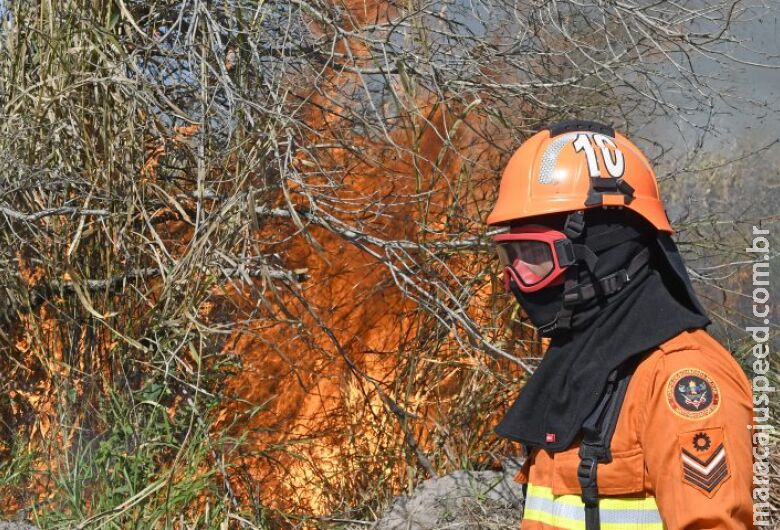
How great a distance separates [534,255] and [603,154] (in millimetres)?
297

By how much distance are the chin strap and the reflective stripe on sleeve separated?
0.41 meters

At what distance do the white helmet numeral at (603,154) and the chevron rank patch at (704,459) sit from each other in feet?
2.15

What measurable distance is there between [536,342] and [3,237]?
2.87 m

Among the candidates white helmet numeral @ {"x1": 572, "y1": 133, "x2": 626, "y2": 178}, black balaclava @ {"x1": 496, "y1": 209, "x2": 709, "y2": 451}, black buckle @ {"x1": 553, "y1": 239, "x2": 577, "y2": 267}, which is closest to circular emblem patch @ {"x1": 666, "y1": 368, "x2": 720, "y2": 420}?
black balaclava @ {"x1": 496, "y1": 209, "x2": 709, "y2": 451}

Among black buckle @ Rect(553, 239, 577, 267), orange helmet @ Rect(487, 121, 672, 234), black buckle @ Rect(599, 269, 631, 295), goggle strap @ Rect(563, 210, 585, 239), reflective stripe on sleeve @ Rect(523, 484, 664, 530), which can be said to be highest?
orange helmet @ Rect(487, 121, 672, 234)

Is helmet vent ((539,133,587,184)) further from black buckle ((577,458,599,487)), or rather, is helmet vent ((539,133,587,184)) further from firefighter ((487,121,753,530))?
black buckle ((577,458,599,487))

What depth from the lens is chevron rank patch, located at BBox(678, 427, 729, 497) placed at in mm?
1816

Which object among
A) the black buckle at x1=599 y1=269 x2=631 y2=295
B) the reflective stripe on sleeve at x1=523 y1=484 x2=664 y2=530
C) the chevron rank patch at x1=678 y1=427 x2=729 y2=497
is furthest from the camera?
the black buckle at x1=599 y1=269 x2=631 y2=295

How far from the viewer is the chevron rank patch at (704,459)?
5.96ft

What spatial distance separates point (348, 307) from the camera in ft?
18.1

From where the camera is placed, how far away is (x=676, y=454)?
1863mm

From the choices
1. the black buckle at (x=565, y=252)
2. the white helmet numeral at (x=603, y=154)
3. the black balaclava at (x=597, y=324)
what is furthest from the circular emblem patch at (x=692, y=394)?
the white helmet numeral at (x=603, y=154)

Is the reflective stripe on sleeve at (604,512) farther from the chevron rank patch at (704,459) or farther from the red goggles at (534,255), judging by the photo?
the red goggles at (534,255)

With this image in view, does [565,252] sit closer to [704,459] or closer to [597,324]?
[597,324]
